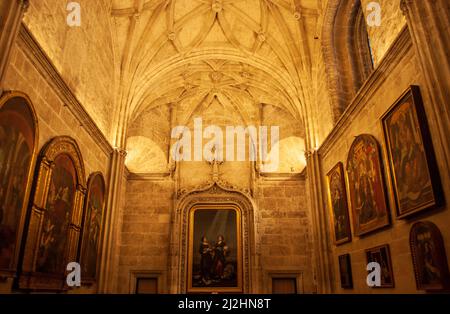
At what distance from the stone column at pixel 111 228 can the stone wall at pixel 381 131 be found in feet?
20.7

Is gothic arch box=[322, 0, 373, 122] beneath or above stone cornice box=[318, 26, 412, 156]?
above

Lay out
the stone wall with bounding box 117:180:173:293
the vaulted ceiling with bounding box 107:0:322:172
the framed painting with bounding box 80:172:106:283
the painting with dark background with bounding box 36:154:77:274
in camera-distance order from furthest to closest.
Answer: the stone wall with bounding box 117:180:173:293
the vaulted ceiling with bounding box 107:0:322:172
the framed painting with bounding box 80:172:106:283
the painting with dark background with bounding box 36:154:77:274

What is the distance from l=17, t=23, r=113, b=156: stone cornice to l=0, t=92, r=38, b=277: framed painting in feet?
2.94

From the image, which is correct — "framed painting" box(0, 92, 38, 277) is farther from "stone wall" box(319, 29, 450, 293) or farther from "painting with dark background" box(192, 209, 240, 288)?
"painting with dark background" box(192, 209, 240, 288)

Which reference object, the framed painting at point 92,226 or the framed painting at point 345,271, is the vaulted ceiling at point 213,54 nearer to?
the framed painting at point 92,226

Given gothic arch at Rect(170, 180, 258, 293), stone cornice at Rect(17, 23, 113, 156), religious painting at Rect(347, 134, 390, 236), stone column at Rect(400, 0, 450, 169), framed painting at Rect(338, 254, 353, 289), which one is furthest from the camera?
gothic arch at Rect(170, 180, 258, 293)

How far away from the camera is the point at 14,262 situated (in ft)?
18.1

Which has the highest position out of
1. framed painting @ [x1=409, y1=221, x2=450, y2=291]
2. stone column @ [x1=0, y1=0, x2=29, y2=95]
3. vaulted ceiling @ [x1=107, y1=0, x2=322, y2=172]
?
vaulted ceiling @ [x1=107, y1=0, x2=322, y2=172]

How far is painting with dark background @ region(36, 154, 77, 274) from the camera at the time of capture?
6539 mm

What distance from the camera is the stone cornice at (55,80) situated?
5.89 meters

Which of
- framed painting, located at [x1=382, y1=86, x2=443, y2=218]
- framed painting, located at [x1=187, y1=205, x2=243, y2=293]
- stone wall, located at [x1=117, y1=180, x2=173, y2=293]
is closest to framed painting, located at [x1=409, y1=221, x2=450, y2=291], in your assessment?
framed painting, located at [x1=382, y1=86, x2=443, y2=218]

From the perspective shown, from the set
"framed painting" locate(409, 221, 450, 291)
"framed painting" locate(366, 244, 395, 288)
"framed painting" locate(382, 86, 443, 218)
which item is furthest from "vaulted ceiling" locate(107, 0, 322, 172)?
"framed painting" locate(409, 221, 450, 291)

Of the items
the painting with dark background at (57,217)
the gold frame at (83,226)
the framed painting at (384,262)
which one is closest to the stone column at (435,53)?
the framed painting at (384,262)

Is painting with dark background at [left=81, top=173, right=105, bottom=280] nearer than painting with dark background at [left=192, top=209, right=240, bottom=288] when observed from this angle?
Yes
